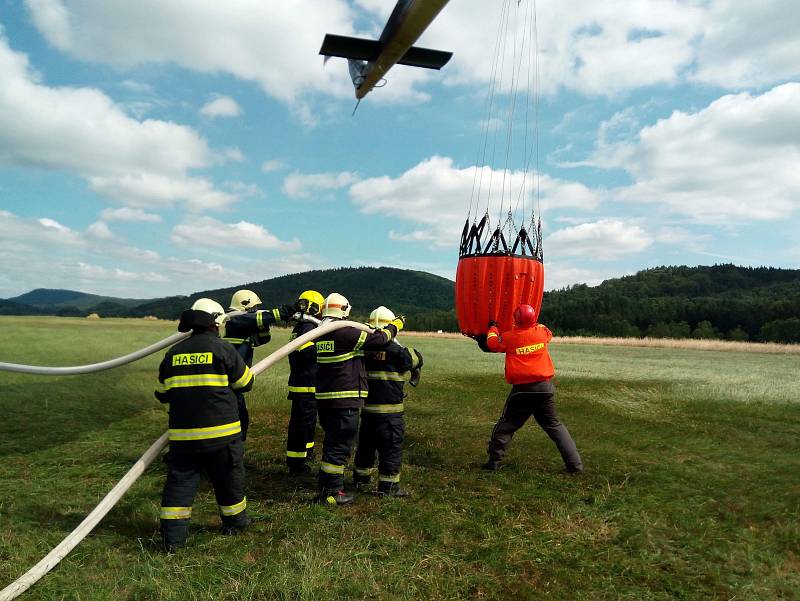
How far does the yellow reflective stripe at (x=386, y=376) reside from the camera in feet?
22.7

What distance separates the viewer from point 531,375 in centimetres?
786

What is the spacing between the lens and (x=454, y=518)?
5.88 meters

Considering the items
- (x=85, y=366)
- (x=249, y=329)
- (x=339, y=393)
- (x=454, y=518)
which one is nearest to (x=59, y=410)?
(x=85, y=366)

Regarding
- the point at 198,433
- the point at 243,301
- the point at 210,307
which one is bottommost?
the point at 198,433

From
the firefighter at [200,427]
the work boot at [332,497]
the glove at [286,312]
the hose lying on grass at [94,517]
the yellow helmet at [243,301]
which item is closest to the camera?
the hose lying on grass at [94,517]

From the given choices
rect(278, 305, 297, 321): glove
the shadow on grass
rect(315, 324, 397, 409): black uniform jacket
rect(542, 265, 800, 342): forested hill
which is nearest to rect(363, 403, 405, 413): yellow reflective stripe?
rect(315, 324, 397, 409): black uniform jacket

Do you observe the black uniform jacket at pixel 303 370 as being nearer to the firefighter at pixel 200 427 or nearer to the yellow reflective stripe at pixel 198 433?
the firefighter at pixel 200 427

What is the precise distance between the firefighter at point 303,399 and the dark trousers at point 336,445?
134 cm

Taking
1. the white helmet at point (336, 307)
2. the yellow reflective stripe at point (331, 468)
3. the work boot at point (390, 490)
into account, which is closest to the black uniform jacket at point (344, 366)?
the white helmet at point (336, 307)

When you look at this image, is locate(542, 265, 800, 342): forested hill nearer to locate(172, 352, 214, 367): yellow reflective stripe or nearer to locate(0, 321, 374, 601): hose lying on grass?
locate(0, 321, 374, 601): hose lying on grass

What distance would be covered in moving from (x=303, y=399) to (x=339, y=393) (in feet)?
5.47

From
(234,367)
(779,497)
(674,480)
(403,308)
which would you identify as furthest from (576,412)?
(403,308)

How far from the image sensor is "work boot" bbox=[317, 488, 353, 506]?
632 cm

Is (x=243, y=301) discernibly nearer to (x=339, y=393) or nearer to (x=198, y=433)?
(x=339, y=393)
